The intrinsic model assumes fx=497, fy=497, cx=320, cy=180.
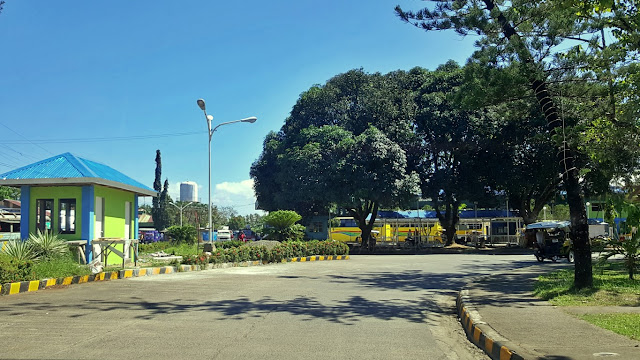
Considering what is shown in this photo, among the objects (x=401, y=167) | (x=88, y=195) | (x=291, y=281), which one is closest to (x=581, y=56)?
(x=291, y=281)

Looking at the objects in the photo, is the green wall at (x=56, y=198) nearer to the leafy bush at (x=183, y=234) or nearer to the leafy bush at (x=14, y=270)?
the leafy bush at (x=14, y=270)

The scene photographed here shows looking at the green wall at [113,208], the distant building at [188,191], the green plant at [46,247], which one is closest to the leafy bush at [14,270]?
the green plant at [46,247]

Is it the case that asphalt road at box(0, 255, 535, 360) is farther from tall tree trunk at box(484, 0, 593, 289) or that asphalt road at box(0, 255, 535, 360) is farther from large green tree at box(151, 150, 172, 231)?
large green tree at box(151, 150, 172, 231)

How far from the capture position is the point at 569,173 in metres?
10.6

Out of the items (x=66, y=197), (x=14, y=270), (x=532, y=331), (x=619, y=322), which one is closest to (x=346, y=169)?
(x=66, y=197)

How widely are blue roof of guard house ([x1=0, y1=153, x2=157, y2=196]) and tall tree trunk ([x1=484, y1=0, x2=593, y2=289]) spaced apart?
1259 centimetres

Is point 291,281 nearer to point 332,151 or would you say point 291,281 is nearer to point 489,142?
point 332,151

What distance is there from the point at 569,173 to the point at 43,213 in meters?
15.7

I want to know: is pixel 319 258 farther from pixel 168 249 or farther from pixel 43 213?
pixel 43 213

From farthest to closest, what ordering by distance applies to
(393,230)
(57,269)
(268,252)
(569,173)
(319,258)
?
(393,230), (319,258), (268,252), (57,269), (569,173)

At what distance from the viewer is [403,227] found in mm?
42531

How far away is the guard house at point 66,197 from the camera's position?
15.6 meters

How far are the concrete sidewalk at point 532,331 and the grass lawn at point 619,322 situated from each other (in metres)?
0.15

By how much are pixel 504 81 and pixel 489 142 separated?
799 inches
